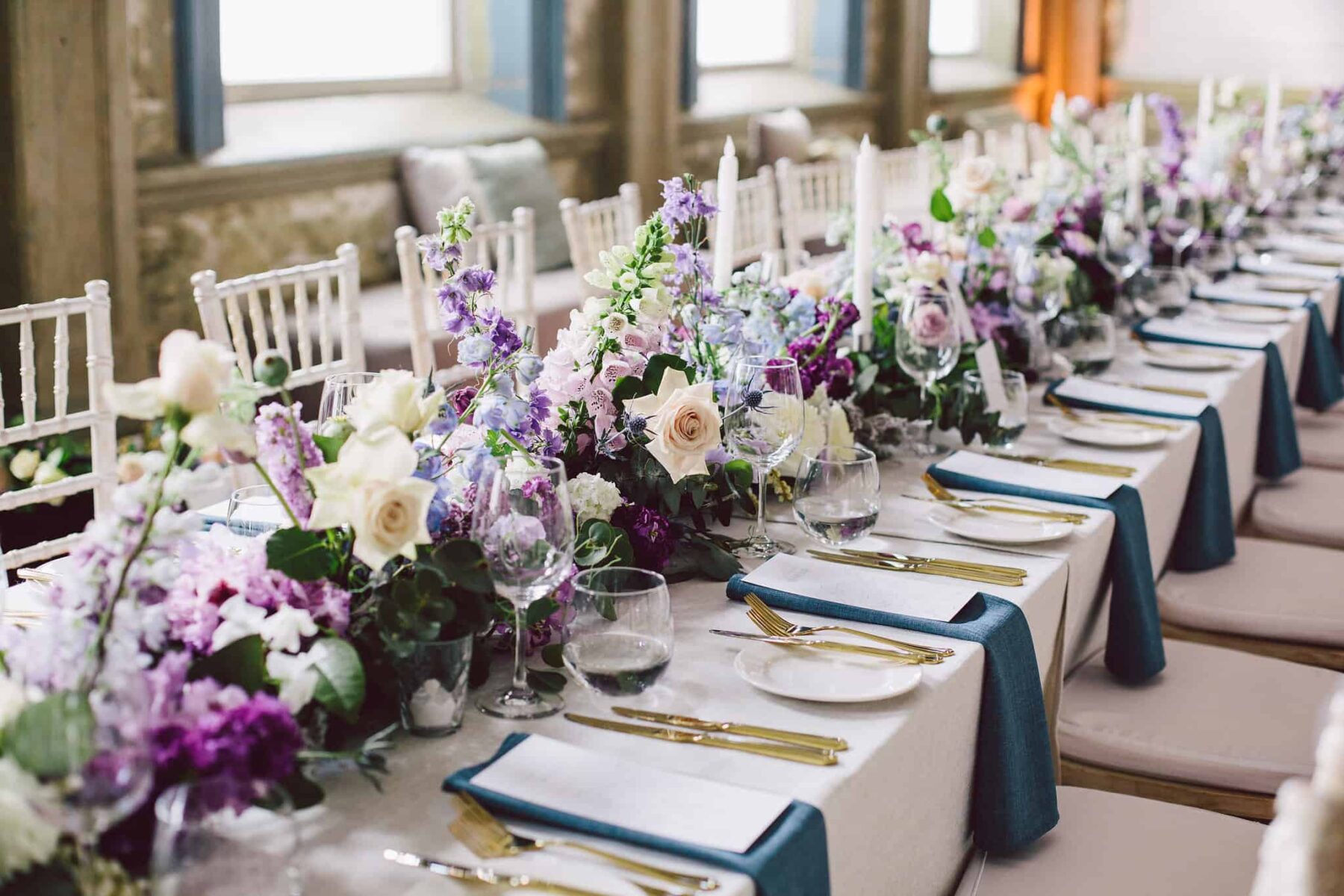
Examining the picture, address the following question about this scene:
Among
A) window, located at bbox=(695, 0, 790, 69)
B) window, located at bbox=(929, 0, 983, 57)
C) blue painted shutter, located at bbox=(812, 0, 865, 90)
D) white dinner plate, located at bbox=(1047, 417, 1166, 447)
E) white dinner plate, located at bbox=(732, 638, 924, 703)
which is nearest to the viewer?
white dinner plate, located at bbox=(732, 638, 924, 703)

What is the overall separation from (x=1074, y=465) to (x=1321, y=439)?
1543 mm

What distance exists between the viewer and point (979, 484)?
2051 millimetres

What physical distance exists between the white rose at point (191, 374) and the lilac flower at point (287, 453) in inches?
7.4

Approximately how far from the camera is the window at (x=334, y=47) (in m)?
4.85

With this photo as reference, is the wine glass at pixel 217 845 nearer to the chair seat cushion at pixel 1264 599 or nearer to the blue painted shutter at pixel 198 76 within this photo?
the chair seat cushion at pixel 1264 599

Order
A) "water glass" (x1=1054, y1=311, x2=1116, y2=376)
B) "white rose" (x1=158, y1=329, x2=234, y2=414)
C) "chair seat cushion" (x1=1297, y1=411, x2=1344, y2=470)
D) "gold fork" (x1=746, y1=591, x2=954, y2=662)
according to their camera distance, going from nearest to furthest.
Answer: "white rose" (x1=158, y1=329, x2=234, y2=414)
"gold fork" (x1=746, y1=591, x2=954, y2=662)
"water glass" (x1=1054, y1=311, x2=1116, y2=376)
"chair seat cushion" (x1=1297, y1=411, x2=1344, y2=470)

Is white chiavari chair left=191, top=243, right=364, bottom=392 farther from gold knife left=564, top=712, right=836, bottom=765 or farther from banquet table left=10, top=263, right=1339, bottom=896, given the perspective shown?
gold knife left=564, top=712, right=836, bottom=765

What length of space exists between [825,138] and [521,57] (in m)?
1.91

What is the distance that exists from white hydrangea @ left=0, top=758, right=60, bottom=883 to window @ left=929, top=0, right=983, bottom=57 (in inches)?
351

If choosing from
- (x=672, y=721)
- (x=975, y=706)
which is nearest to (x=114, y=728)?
(x=672, y=721)

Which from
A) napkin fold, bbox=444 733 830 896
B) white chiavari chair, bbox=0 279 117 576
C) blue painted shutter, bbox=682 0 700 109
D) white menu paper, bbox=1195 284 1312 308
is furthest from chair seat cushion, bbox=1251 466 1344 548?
blue painted shutter, bbox=682 0 700 109

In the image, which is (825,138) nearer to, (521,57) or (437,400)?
(521,57)

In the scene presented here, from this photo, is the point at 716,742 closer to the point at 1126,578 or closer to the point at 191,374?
the point at 191,374

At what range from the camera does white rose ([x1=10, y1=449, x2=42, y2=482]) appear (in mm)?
3334
